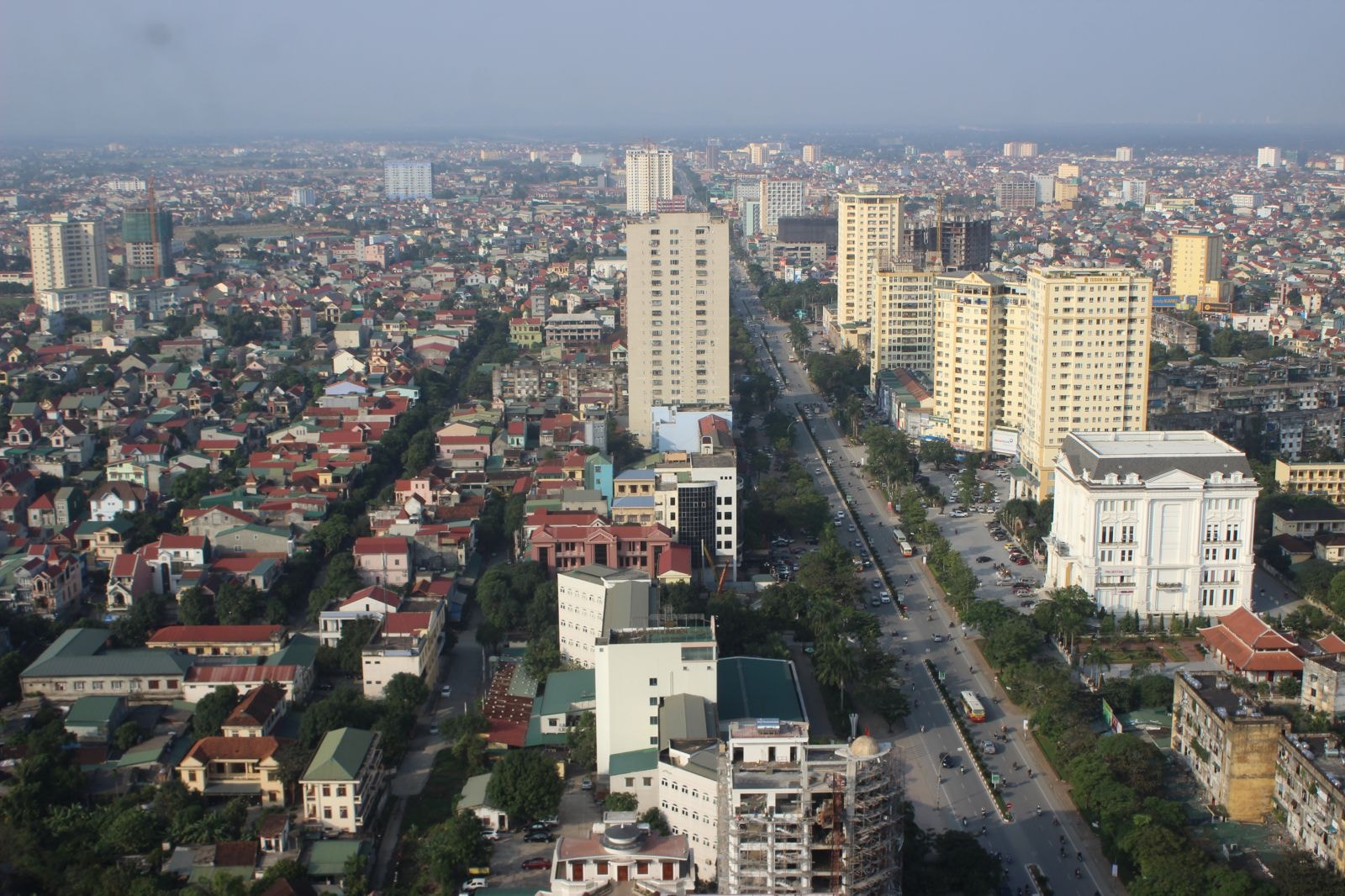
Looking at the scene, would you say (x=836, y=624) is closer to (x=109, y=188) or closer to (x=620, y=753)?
(x=620, y=753)

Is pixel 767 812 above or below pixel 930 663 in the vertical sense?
above

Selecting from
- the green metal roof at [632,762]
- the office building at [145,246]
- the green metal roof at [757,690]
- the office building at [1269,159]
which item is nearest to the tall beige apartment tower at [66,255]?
the office building at [145,246]

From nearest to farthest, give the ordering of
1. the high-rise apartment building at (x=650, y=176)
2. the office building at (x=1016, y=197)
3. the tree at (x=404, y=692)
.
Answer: the tree at (x=404, y=692) < the high-rise apartment building at (x=650, y=176) < the office building at (x=1016, y=197)

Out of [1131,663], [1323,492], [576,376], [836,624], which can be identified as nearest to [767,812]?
[836,624]

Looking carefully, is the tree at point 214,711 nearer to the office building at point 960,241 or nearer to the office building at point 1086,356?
the office building at point 1086,356

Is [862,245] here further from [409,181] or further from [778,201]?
[409,181]

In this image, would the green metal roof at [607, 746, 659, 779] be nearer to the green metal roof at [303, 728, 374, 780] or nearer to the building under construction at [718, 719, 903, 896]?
the green metal roof at [303, 728, 374, 780]

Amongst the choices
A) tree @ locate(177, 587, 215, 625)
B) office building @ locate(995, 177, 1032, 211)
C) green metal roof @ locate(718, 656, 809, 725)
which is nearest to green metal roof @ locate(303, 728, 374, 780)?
green metal roof @ locate(718, 656, 809, 725)
